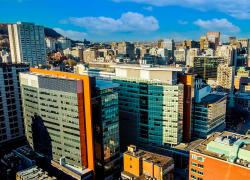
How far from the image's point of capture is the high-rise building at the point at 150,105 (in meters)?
82.1

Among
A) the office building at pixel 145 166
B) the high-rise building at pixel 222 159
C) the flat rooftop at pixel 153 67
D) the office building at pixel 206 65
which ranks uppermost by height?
the flat rooftop at pixel 153 67

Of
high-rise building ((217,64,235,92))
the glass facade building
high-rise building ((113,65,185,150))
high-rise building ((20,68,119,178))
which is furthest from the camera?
high-rise building ((217,64,235,92))

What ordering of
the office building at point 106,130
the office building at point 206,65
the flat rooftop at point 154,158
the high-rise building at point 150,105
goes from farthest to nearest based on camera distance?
1. the office building at point 206,65
2. the high-rise building at point 150,105
3. the office building at point 106,130
4. the flat rooftop at point 154,158

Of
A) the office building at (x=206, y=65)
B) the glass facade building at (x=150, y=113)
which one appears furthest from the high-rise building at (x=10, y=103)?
the office building at (x=206, y=65)

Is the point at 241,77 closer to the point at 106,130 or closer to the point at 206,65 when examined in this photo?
the point at 206,65

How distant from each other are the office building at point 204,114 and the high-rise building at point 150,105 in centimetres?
1255

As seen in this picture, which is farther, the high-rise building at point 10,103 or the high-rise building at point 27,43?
the high-rise building at point 27,43

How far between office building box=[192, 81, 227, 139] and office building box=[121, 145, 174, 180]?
112 feet

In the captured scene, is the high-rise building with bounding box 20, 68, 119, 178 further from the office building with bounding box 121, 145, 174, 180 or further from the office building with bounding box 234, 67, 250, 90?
the office building with bounding box 234, 67, 250, 90

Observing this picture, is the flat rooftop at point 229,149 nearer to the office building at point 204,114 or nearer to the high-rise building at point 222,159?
the high-rise building at point 222,159

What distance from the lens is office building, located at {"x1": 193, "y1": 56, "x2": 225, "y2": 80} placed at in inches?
7259

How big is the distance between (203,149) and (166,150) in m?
32.1

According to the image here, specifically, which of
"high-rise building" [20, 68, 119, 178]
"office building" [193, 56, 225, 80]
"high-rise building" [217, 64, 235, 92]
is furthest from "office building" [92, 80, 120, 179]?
"office building" [193, 56, 225, 80]

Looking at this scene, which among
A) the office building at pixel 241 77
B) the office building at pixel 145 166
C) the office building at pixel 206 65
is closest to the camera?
Result: the office building at pixel 145 166
